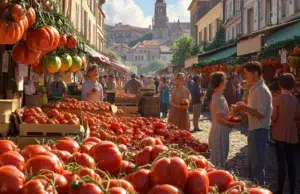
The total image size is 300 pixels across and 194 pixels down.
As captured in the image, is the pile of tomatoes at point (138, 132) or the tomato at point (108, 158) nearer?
the tomato at point (108, 158)

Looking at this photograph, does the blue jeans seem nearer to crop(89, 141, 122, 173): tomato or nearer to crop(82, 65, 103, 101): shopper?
crop(89, 141, 122, 173): tomato

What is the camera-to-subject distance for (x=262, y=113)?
19.6ft

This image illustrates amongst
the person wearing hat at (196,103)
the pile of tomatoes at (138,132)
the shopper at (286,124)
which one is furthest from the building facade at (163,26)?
the shopper at (286,124)

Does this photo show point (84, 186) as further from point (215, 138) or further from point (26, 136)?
point (215, 138)

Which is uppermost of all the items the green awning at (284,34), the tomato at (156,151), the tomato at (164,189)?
the green awning at (284,34)

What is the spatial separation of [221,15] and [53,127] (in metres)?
40.4

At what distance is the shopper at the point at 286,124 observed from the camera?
263 inches

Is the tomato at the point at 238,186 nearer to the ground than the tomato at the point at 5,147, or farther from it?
nearer to the ground

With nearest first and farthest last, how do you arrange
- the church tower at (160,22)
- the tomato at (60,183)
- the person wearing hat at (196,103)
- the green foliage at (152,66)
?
the tomato at (60,183)
the person wearing hat at (196,103)
the green foliage at (152,66)
the church tower at (160,22)

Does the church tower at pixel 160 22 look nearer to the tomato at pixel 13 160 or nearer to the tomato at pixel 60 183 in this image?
A: the tomato at pixel 13 160

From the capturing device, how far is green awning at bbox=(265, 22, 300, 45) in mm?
11689

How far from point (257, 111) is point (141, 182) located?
141 inches

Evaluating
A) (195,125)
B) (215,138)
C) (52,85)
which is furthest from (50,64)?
(195,125)

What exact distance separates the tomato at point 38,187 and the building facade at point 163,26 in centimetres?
17389
